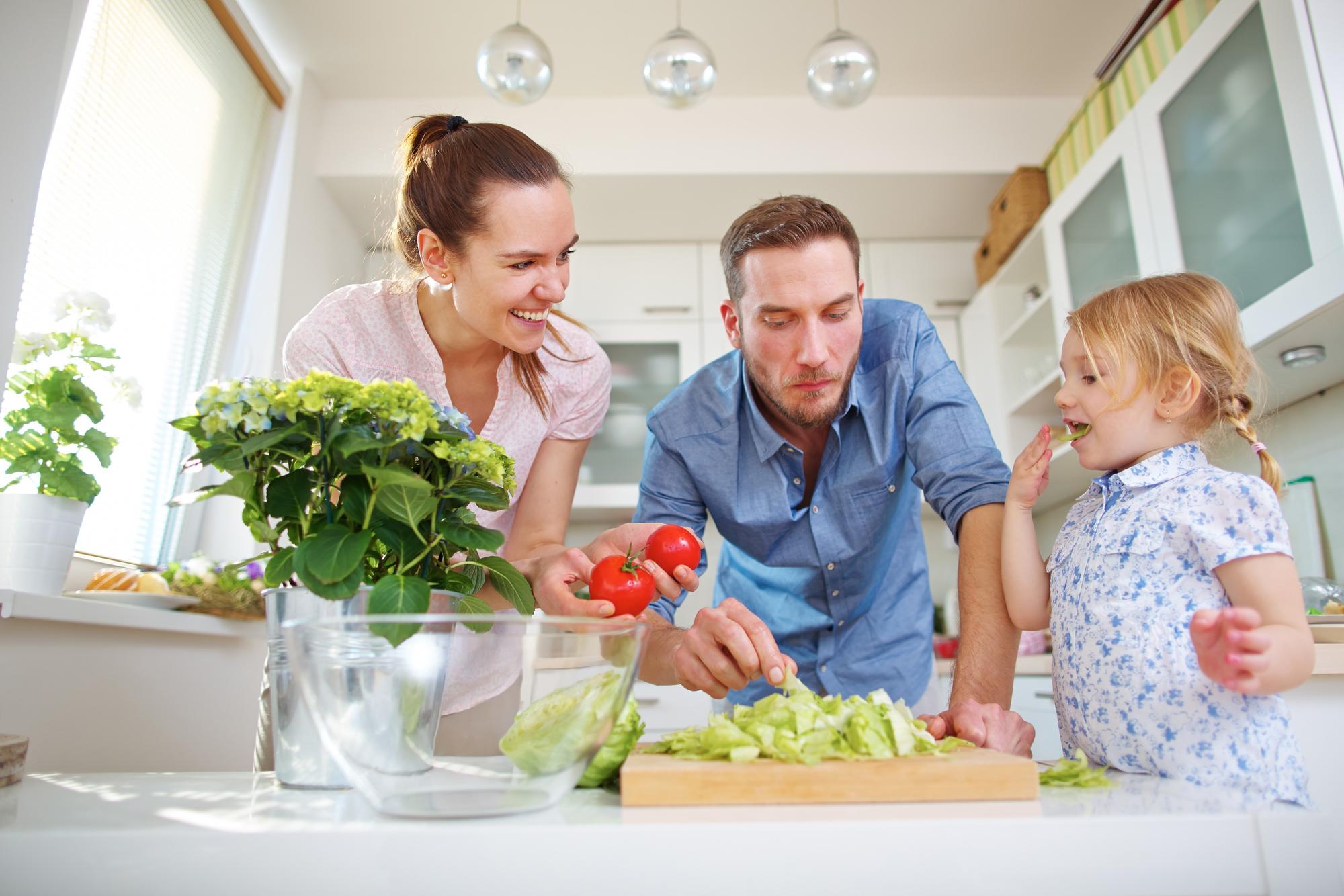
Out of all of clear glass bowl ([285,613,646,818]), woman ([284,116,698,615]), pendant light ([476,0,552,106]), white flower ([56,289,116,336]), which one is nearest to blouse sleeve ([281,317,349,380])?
woman ([284,116,698,615])

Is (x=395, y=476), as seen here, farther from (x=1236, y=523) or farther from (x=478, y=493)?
(x=1236, y=523)

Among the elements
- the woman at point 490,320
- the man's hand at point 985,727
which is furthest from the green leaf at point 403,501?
the woman at point 490,320

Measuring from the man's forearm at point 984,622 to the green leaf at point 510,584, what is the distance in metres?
0.47

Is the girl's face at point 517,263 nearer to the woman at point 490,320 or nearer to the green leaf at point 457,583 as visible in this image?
the woman at point 490,320

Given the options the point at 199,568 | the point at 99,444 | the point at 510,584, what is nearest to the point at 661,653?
the point at 510,584

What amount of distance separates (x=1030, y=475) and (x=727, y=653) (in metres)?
0.40

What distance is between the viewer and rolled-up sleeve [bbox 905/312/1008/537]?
1158mm

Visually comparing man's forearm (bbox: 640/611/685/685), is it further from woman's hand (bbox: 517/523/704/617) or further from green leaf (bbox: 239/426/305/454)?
green leaf (bbox: 239/426/305/454)

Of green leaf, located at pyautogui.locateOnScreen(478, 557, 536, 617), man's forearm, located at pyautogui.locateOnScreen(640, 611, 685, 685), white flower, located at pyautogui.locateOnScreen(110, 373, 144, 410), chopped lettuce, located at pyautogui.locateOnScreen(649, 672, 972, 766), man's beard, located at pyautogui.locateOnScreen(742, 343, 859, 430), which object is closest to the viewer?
chopped lettuce, located at pyautogui.locateOnScreen(649, 672, 972, 766)

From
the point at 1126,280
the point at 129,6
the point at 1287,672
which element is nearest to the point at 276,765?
the point at 1287,672

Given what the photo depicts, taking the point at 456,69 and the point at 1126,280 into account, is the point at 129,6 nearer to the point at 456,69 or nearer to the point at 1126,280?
the point at 456,69

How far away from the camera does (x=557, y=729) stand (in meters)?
0.56

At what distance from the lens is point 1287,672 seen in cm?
68

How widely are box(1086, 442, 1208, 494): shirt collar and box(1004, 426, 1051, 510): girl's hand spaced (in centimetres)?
9
